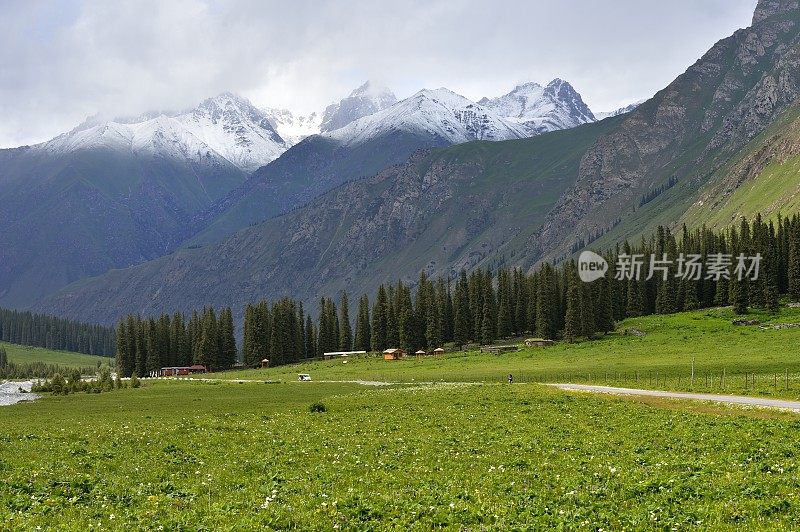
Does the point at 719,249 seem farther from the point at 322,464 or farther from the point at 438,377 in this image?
the point at 322,464

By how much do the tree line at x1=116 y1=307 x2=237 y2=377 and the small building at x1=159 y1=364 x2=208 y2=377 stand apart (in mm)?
1358

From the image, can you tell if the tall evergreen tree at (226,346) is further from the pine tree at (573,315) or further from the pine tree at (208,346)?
the pine tree at (573,315)

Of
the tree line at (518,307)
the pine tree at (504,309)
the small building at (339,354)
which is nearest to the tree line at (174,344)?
the tree line at (518,307)

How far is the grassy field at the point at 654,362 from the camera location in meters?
78.4

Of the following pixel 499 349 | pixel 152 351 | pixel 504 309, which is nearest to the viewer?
pixel 499 349

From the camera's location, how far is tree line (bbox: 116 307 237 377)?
604 ft

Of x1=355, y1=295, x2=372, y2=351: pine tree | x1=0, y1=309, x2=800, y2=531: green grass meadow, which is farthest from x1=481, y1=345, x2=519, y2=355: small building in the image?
x1=0, y1=309, x2=800, y2=531: green grass meadow

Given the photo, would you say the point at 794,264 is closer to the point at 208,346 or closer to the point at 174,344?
the point at 208,346

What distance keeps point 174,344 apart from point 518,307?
96.4m

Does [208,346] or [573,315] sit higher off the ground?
[573,315]

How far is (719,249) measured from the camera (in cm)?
15662

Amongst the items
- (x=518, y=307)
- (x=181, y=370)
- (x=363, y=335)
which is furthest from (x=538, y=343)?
(x=181, y=370)

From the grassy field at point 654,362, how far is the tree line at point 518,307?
832 centimetres

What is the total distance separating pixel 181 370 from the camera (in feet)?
591
